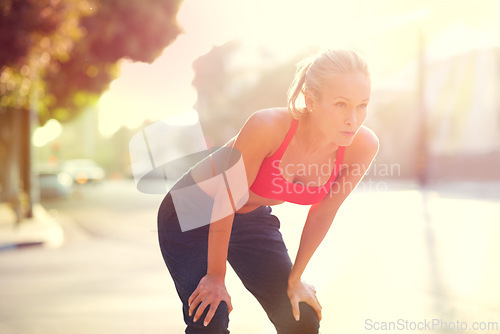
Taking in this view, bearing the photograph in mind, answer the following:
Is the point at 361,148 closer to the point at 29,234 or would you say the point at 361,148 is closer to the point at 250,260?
the point at 250,260

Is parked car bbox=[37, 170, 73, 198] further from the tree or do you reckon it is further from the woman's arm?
the woman's arm

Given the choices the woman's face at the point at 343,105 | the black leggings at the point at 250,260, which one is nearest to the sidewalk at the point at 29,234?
the black leggings at the point at 250,260

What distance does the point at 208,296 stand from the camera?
94.4 inches

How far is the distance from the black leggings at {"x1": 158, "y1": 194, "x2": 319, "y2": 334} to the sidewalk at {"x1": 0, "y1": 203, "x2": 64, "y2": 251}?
856cm

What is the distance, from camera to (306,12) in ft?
11.7

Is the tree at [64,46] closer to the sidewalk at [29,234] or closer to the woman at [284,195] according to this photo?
the sidewalk at [29,234]

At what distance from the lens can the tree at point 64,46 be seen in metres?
11.7

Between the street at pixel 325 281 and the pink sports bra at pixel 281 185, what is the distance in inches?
103

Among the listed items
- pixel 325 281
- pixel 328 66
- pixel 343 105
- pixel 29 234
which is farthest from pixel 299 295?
pixel 29 234

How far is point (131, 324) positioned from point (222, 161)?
3.17 metres

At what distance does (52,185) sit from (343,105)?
27.1 m

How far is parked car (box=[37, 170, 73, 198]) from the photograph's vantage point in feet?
91.1

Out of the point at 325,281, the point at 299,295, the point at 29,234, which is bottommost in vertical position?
the point at 325,281

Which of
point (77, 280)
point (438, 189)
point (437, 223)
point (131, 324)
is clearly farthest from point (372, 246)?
point (438, 189)
